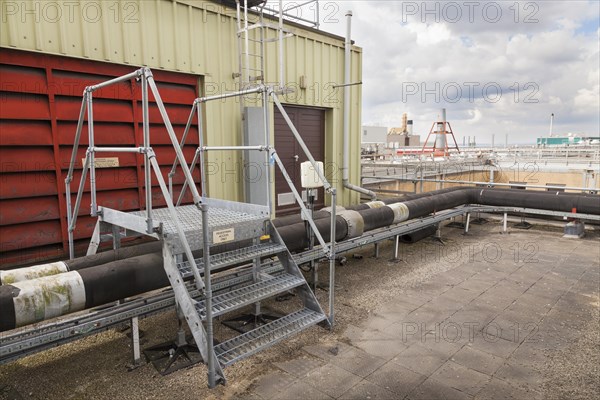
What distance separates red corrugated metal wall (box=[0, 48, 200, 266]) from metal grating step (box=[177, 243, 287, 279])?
2773 millimetres

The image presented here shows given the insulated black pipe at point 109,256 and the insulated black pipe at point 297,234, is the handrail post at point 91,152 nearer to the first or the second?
the insulated black pipe at point 109,256

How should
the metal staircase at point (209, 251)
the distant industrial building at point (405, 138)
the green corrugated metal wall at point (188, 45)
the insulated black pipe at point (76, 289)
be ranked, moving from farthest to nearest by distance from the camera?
the distant industrial building at point (405, 138)
the green corrugated metal wall at point (188, 45)
the metal staircase at point (209, 251)
the insulated black pipe at point (76, 289)

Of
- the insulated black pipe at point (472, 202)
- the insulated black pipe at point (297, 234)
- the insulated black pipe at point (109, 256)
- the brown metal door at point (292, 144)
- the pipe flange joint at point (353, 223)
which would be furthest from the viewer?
the brown metal door at point (292, 144)

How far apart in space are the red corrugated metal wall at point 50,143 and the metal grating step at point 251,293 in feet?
9.66

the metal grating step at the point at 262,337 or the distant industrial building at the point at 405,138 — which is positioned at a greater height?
the distant industrial building at the point at 405,138

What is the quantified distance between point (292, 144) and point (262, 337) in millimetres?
5322

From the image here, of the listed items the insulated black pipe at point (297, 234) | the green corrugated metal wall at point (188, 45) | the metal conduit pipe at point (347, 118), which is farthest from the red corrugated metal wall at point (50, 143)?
the metal conduit pipe at point (347, 118)

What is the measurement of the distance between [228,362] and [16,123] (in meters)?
3.97

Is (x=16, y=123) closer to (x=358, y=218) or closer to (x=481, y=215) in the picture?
(x=358, y=218)

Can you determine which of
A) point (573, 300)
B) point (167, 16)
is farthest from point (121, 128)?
point (573, 300)

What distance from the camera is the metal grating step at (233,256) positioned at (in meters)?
3.31

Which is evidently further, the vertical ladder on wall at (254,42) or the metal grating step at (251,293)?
the vertical ladder on wall at (254,42)

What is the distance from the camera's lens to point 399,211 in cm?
671

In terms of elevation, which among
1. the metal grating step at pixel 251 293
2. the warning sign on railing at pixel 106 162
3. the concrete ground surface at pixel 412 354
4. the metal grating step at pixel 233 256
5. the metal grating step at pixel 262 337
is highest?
the warning sign on railing at pixel 106 162
